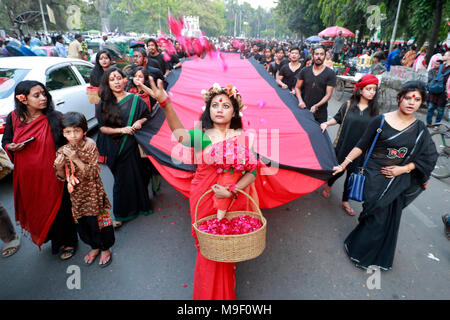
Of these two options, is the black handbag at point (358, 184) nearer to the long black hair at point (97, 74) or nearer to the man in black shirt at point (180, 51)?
the long black hair at point (97, 74)

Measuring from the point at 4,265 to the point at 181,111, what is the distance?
2.60m

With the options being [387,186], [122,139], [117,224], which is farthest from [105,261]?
[387,186]

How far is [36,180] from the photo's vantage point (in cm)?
260

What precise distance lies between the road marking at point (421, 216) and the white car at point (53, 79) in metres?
5.56

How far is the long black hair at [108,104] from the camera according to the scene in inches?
115

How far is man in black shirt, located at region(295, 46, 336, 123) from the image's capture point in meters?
4.42

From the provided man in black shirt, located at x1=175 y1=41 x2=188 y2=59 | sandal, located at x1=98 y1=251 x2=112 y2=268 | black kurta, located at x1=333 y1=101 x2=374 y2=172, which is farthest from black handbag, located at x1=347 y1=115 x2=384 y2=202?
man in black shirt, located at x1=175 y1=41 x2=188 y2=59

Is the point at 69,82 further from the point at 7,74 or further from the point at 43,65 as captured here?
the point at 7,74

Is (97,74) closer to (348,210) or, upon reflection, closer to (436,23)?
(348,210)

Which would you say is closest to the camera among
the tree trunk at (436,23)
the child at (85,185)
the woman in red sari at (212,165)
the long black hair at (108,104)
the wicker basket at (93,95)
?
the woman in red sari at (212,165)

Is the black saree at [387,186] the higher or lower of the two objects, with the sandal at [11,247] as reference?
higher

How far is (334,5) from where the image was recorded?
17.3 meters

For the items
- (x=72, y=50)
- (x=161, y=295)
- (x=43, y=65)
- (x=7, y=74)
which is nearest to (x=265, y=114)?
(x=161, y=295)
